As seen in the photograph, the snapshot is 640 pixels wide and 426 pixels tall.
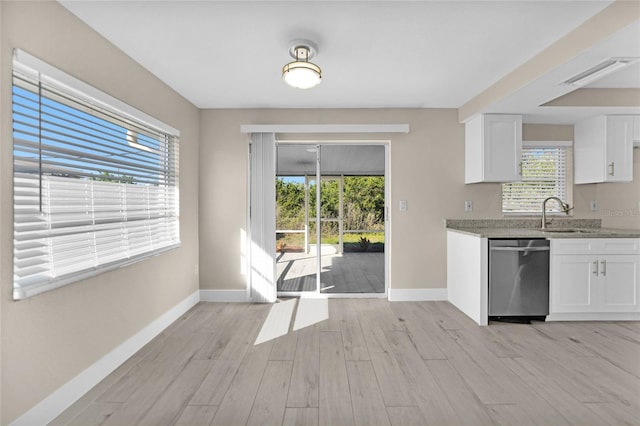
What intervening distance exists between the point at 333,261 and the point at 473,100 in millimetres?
2987

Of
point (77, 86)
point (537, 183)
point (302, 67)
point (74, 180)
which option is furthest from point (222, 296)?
point (537, 183)

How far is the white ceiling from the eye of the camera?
2.02m

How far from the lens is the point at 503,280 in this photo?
10.7 ft

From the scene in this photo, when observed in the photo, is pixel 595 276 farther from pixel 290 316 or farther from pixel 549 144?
pixel 290 316

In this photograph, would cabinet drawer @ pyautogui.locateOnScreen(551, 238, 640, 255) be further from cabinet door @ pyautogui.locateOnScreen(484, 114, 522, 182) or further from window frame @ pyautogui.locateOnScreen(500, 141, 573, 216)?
cabinet door @ pyautogui.locateOnScreen(484, 114, 522, 182)

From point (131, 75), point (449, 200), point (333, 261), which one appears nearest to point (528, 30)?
point (449, 200)

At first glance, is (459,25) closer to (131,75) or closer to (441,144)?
(441,144)

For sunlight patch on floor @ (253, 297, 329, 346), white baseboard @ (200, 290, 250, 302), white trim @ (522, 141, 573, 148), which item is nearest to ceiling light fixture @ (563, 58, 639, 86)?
white trim @ (522, 141, 573, 148)

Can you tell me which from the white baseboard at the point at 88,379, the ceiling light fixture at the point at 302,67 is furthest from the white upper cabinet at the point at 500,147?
the white baseboard at the point at 88,379

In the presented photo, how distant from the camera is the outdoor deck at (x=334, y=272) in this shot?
4.57 metres

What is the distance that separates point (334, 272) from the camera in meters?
5.14

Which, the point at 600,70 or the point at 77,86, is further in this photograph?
the point at 600,70

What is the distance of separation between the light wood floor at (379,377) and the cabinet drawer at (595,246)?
75 centimetres

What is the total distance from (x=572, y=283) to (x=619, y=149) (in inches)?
66.8
